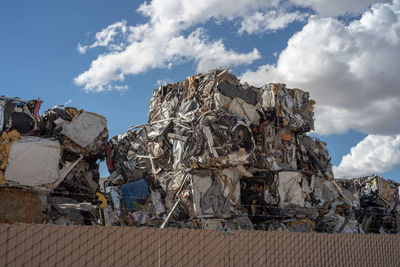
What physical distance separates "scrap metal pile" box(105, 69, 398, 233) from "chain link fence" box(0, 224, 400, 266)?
592 cm

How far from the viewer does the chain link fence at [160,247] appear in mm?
4082

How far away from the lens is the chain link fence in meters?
4.08

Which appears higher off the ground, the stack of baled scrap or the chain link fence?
the stack of baled scrap

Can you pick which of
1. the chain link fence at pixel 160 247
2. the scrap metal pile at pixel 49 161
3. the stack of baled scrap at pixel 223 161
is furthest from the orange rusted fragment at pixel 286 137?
the chain link fence at pixel 160 247

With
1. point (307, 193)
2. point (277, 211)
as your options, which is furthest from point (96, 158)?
point (307, 193)

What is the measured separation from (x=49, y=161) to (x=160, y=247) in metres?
8.67

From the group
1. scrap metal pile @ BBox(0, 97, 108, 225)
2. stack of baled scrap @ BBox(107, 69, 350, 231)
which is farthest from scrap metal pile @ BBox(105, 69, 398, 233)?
scrap metal pile @ BBox(0, 97, 108, 225)

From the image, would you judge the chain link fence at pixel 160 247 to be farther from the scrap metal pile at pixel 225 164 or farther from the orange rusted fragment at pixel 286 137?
the orange rusted fragment at pixel 286 137

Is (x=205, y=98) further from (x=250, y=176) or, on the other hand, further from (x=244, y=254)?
(x=244, y=254)

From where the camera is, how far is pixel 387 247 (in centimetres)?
862

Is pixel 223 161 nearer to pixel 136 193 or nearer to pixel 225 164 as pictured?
pixel 225 164

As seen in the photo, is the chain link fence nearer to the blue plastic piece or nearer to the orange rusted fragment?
the orange rusted fragment

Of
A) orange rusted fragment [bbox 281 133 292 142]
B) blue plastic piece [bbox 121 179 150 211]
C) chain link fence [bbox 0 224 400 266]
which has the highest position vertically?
orange rusted fragment [bbox 281 133 292 142]

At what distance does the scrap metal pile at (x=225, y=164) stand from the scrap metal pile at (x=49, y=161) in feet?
4.51
